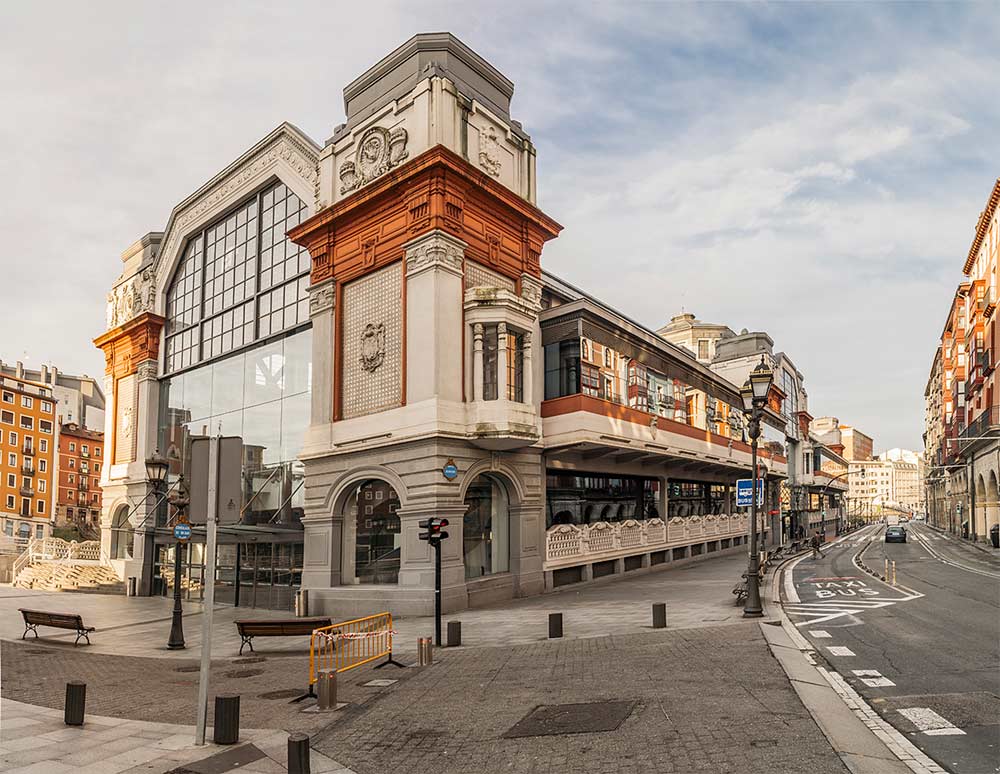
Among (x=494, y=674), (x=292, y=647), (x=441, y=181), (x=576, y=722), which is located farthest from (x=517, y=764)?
(x=441, y=181)

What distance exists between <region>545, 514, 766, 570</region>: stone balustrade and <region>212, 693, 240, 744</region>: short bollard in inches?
704

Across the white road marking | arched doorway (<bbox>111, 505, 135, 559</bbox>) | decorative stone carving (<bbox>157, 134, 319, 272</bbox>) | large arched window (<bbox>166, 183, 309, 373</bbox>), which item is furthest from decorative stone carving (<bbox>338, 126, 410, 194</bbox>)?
arched doorway (<bbox>111, 505, 135, 559</bbox>)

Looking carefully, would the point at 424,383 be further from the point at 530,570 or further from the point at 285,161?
the point at 285,161

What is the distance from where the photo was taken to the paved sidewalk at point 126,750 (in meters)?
8.89

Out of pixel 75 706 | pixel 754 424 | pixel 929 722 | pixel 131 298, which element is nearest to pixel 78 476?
pixel 131 298

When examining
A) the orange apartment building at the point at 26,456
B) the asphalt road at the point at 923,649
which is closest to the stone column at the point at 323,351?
the asphalt road at the point at 923,649

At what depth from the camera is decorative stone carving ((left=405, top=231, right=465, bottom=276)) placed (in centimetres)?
2400

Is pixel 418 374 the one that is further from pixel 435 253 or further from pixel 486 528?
pixel 486 528

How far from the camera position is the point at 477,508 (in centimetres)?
2517

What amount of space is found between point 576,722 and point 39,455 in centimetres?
10326

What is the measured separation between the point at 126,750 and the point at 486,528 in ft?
53.7

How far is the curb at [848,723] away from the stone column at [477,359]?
12958mm

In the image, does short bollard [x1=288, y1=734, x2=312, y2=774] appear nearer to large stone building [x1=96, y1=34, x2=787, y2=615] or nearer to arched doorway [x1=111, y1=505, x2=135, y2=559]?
large stone building [x1=96, y1=34, x2=787, y2=615]

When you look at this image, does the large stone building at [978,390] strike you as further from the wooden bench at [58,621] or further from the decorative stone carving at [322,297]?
the wooden bench at [58,621]
